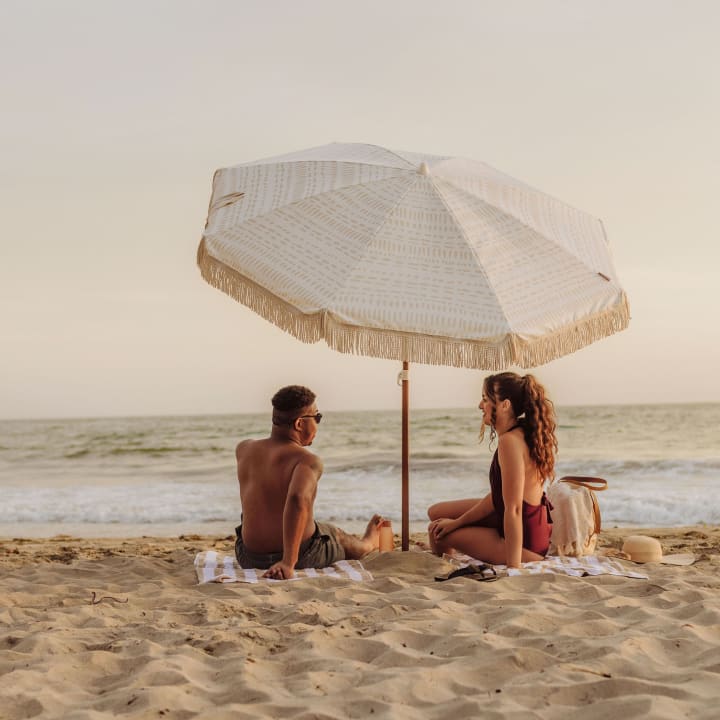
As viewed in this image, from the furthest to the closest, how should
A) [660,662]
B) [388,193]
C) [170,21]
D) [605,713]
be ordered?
[170,21]
[388,193]
[660,662]
[605,713]

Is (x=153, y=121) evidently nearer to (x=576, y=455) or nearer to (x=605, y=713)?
(x=605, y=713)

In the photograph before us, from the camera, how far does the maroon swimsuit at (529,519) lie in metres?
5.17

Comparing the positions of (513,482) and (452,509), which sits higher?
(513,482)

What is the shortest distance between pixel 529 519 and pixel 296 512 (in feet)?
5.03

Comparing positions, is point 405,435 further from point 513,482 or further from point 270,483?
point 270,483

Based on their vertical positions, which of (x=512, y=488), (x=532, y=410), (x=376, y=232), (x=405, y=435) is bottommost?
(x=512, y=488)

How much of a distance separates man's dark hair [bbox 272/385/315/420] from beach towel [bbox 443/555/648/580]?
1.45 meters

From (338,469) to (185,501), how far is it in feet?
20.0

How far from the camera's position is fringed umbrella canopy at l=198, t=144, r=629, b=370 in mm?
4457

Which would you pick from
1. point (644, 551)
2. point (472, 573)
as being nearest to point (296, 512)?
point (472, 573)

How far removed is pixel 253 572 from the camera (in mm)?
5023

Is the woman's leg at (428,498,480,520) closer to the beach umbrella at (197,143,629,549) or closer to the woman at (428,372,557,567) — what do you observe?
the woman at (428,372,557,567)

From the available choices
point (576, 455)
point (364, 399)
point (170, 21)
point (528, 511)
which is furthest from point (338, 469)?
point (528, 511)

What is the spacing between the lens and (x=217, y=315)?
943 inches
